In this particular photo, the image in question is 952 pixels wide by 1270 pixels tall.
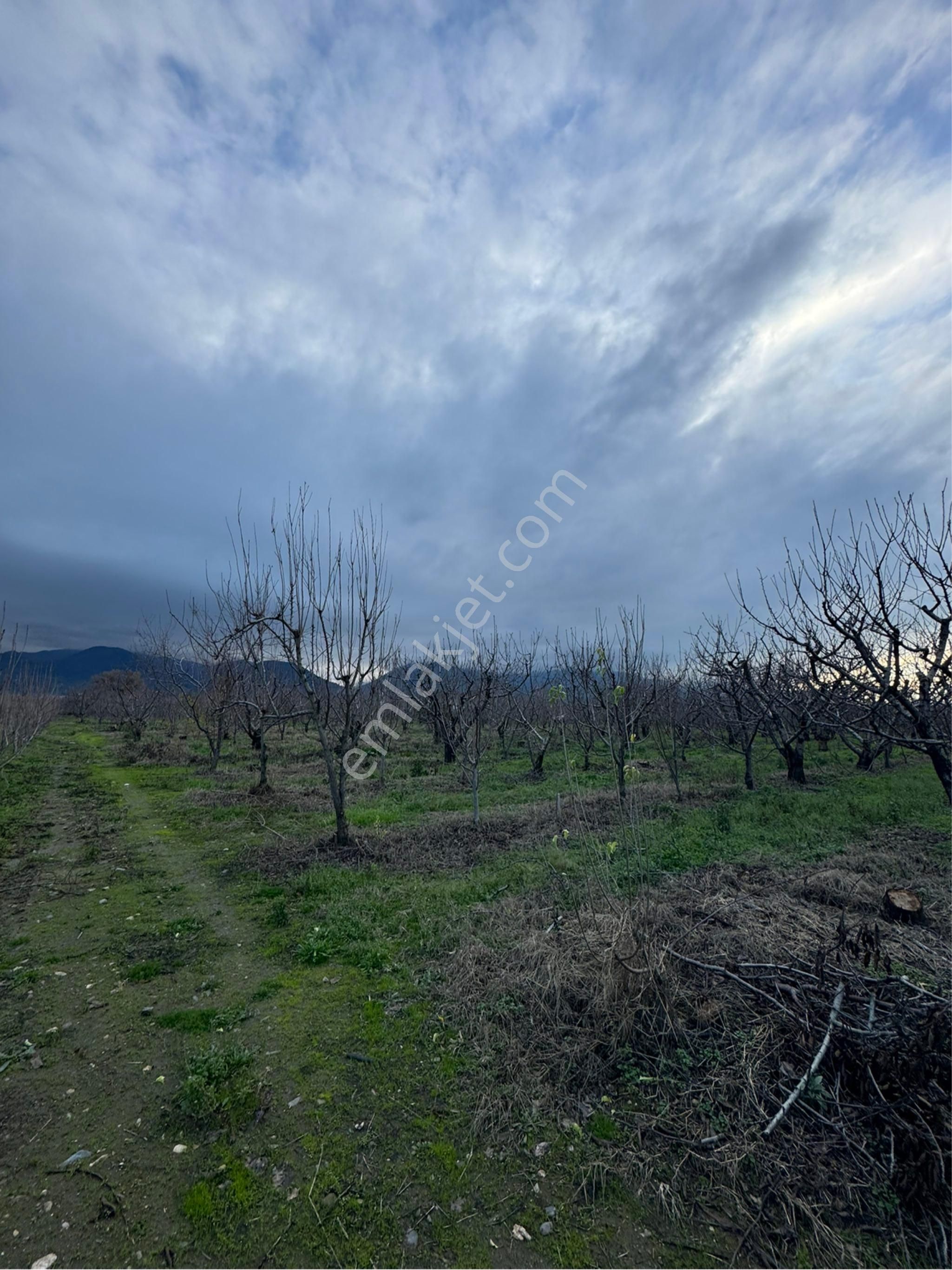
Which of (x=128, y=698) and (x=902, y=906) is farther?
(x=128, y=698)

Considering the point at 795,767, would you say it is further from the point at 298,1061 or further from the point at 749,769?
the point at 298,1061

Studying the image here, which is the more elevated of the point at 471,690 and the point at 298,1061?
the point at 471,690

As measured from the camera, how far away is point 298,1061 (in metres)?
3.47

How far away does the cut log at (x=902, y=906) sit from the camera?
5.18 m

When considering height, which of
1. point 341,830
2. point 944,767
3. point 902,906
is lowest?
point 902,906

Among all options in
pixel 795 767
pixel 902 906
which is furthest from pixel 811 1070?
pixel 795 767

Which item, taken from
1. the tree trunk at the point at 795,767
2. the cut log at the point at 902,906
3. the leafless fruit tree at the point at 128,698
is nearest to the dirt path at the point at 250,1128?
the cut log at the point at 902,906

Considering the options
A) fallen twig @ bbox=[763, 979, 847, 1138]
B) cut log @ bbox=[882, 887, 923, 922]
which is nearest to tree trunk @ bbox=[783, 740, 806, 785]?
cut log @ bbox=[882, 887, 923, 922]

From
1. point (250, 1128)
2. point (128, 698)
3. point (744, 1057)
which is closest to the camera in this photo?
point (250, 1128)

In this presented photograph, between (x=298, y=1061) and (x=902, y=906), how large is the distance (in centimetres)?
583

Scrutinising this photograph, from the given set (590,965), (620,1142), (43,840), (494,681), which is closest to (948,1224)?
(620,1142)

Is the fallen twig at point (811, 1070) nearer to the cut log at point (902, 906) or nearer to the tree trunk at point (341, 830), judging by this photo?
the cut log at point (902, 906)

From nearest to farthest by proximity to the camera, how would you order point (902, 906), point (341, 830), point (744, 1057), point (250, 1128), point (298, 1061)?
1. point (250, 1128)
2. point (744, 1057)
3. point (298, 1061)
4. point (902, 906)
5. point (341, 830)

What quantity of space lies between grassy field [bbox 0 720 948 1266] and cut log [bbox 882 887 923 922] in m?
1.35
